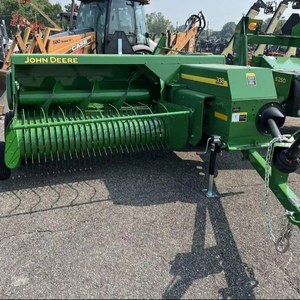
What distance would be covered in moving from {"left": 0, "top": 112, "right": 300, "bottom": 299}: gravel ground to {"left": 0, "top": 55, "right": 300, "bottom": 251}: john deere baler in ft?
1.10

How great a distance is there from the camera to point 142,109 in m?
4.29

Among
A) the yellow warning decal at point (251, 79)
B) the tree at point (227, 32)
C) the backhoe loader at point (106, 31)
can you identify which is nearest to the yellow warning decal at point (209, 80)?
the yellow warning decal at point (251, 79)

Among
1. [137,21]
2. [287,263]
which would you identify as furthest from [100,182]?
[137,21]

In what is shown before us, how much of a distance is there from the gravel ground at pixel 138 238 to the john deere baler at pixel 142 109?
334 millimetres

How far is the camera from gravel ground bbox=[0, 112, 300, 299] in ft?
→ 7.26

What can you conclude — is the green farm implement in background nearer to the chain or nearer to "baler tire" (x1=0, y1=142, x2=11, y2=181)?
the chain

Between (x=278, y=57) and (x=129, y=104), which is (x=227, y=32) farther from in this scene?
(x=129, y=104)

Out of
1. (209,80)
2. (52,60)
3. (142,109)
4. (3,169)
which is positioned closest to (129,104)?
(142,109)

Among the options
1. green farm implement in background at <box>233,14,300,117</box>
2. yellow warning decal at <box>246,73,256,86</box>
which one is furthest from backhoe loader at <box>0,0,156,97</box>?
yellow warning decal at <box>246,73,256,86</box>

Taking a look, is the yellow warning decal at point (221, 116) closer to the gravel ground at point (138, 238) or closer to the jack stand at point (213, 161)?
the jack stand at point (213, 161)

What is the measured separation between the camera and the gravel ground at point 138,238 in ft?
7.26

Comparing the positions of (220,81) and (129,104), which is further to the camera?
(129,104)

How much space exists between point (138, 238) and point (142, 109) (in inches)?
79.5

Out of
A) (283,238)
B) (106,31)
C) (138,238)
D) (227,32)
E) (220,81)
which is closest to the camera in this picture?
(283,238)
